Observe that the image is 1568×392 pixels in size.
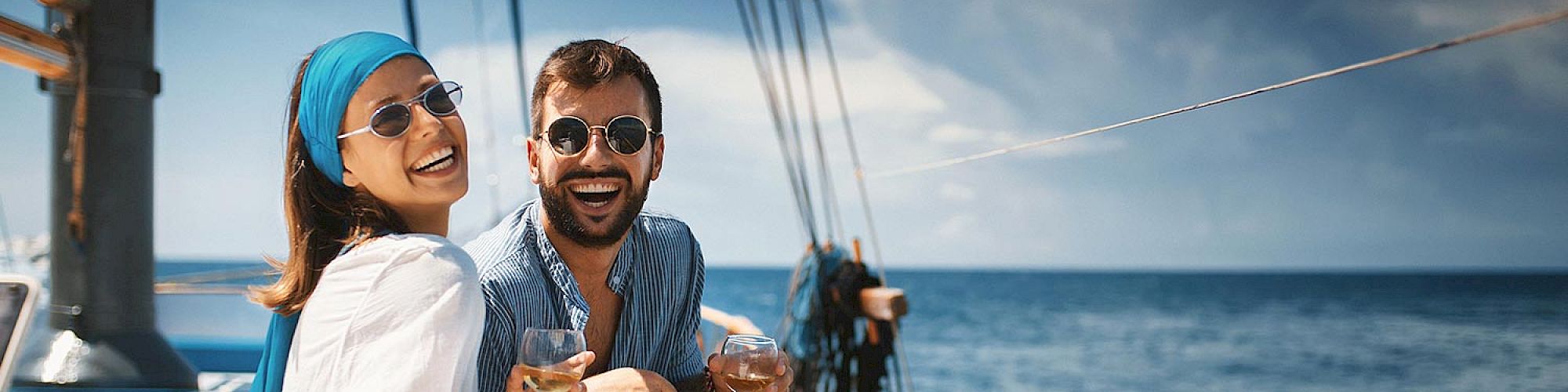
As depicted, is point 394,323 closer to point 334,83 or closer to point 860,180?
point 334,83

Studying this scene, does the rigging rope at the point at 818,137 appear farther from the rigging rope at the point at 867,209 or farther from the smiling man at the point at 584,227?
the smiling man at the point at 584,227

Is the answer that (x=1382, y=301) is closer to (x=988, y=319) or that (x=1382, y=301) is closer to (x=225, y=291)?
(x=988, y=319)

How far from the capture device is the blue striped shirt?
1.48m

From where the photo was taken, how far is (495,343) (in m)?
1.46

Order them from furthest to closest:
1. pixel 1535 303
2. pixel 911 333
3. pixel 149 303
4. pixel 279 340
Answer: pixel 1535 303
pixel 911 333
pixel 149 303
pixel 279 340

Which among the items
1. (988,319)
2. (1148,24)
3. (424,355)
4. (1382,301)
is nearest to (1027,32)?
(1148,24)

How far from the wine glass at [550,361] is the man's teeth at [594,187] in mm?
370

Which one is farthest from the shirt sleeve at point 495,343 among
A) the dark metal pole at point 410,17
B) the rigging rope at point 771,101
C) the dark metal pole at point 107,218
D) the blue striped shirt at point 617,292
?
the rigging rope at point 771,101

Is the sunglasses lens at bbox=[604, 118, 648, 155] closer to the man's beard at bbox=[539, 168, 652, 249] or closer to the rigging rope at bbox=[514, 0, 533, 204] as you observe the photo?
the man's beard at bbox=[539, 168, 652, 249]

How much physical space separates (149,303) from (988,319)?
31.3m

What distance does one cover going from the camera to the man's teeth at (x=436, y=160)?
114 cm

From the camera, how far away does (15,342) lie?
1.88m

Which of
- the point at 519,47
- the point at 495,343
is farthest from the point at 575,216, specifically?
the point at 519,47

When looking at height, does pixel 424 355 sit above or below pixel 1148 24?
below
